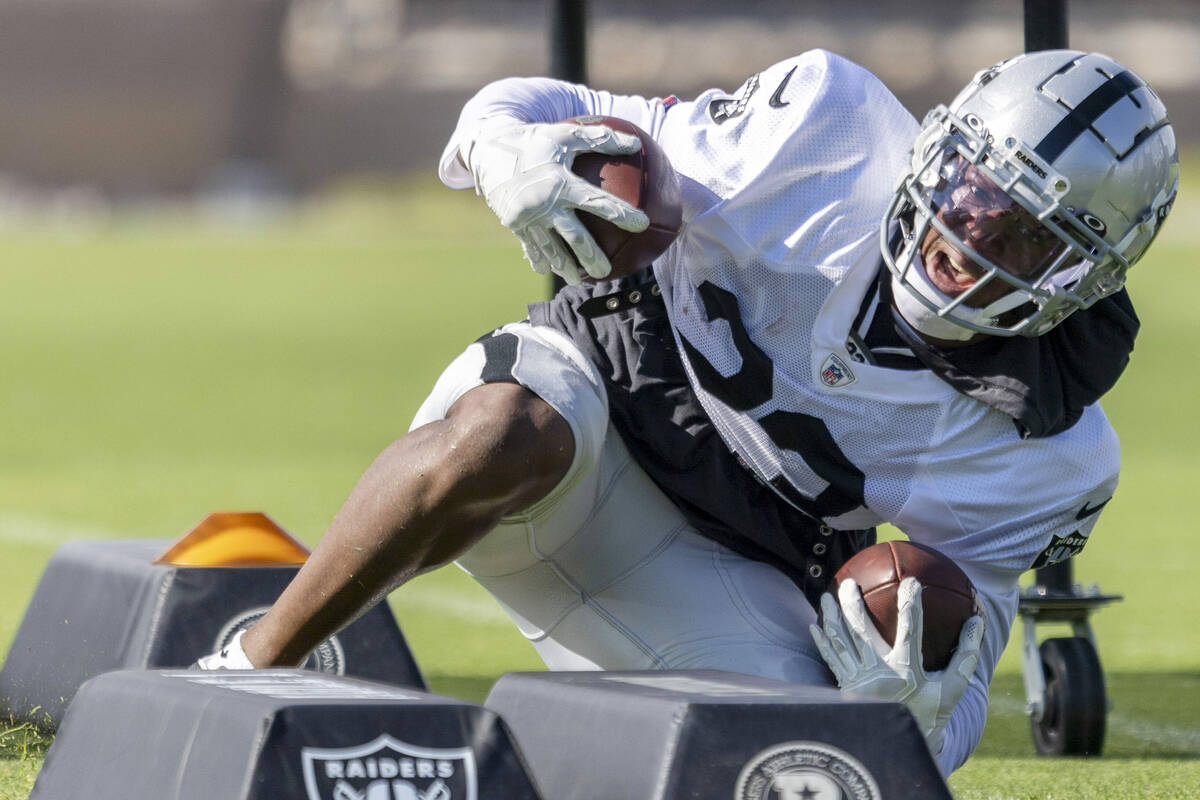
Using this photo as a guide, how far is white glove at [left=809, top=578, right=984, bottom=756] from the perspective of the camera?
6.72 feet

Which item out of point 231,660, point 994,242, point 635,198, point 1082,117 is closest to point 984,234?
point 994,242

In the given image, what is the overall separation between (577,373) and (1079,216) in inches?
24.5

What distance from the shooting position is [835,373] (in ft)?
7.54

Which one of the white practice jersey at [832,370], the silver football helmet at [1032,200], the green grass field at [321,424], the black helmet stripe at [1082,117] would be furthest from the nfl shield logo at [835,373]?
the green grass field at [321,424]

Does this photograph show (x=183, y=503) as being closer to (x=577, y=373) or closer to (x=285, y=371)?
(x=577, y=373)

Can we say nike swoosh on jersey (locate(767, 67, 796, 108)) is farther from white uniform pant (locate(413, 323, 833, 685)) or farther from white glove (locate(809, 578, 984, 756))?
white glove (locate(809, 578, 984, 756))

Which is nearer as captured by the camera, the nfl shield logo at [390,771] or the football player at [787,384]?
the nfl shield logo at [390,771]

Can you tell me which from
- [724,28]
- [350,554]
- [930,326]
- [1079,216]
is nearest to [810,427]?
[930,326]

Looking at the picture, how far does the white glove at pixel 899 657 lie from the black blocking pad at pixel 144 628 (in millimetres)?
708

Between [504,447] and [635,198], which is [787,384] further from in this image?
[504,447]

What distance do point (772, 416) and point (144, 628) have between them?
911mm

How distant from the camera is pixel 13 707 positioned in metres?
2.76

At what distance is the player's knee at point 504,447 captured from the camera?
2.01m

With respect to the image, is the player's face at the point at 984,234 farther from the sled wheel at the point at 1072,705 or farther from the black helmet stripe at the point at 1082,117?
the sled wheel at the point at 1072,705
